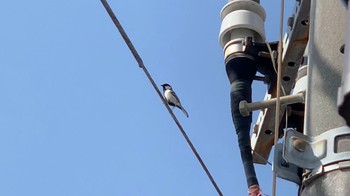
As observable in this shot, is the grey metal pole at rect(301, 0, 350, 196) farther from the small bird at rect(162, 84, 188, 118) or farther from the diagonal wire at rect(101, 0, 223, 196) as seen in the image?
the small bird at rect(162, 84, 188, 118)

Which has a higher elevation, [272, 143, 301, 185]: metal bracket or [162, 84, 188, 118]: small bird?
[272, 143, 301, 185]: metal bracket

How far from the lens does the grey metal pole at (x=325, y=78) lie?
1.83m

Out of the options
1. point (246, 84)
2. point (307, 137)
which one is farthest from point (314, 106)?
point (246, 84)

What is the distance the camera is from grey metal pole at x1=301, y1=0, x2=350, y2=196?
5.99 feet

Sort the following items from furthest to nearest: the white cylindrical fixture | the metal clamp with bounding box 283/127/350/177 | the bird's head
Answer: the bird's head, the white cylindrical fixture, the metal clamp with bounding box 283/127/350/177

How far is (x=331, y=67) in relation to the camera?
1.89 m

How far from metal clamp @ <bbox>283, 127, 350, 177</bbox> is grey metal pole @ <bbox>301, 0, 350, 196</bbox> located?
0.01 metres

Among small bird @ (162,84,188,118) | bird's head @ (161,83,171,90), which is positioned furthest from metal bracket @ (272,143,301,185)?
bird's head @ (161,83,171,90)

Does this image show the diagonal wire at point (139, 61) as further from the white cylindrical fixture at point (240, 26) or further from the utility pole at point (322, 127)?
the utility pole at point (322, 127)

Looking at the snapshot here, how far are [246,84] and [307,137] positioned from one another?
214 centimetres

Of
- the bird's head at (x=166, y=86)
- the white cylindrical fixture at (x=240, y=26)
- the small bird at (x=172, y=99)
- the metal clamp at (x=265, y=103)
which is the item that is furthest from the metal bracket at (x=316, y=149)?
the bird's head at (x=166, y=86)

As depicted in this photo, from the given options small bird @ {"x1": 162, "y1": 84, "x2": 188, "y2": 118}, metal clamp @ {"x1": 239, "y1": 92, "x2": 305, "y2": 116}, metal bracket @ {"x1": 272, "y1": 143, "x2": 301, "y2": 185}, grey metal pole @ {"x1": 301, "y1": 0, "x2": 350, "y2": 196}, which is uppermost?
grey metal pole @ {"x1": 301, "y1": 0, "x2": 350, "y2": 196}

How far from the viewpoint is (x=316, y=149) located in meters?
1.83

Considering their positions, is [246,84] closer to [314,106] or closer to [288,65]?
[288,65]
